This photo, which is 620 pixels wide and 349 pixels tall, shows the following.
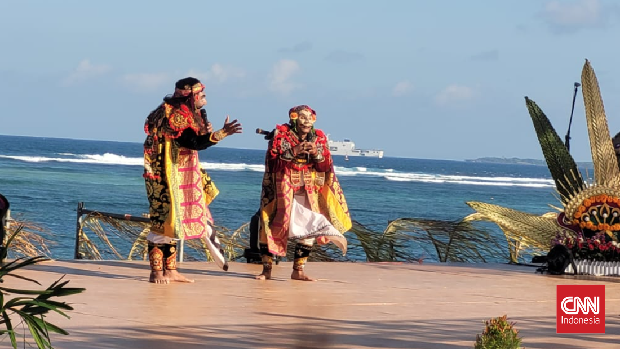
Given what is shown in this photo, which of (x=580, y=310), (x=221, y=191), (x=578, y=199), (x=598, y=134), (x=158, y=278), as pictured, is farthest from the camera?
(x=221, y=191)

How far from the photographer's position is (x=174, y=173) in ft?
28.9

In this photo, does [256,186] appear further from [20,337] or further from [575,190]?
[20,337]

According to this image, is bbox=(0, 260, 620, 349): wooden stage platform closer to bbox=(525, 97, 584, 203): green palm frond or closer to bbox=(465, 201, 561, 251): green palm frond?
bbox=(465, 201, 561, 251): green palm frond

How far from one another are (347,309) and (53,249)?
11121mm

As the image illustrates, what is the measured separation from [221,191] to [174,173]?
Result: 36734mm

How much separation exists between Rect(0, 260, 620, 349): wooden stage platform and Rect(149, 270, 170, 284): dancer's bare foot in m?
0.15

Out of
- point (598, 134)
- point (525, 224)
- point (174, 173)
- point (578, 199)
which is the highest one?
point (598, 134)

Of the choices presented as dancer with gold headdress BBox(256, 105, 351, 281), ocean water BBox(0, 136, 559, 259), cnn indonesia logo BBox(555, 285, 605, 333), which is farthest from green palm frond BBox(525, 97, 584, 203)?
ocean water BBox(0, 136, 559, 259)

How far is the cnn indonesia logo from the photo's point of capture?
273 inches

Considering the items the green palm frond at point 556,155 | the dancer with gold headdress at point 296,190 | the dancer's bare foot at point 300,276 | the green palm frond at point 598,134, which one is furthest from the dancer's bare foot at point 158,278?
the green palm frond at point 598,134

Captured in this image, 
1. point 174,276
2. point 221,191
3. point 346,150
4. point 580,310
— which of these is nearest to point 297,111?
point 174,276

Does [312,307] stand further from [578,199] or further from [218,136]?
[578,199]

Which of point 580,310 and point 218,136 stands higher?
point 218,136

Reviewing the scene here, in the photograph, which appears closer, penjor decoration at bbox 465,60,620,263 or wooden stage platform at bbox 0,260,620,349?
wooden stage platform at bbox 0,260,620,349
